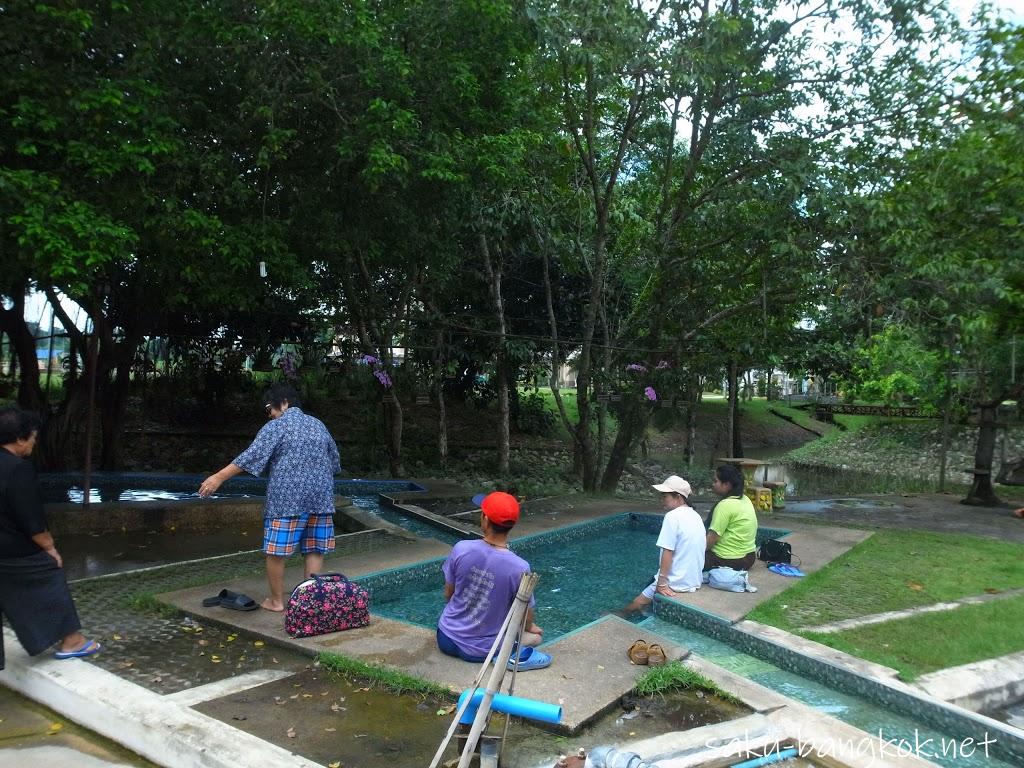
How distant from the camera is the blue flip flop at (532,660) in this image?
461 cm

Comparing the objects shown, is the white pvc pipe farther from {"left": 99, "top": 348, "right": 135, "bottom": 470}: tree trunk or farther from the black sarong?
{"left": 99, "top": 348, "right": 135, "bottom": 470}: tree trunk

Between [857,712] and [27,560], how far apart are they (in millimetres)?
4829

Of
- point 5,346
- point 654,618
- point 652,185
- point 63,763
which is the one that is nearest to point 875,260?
point 652,185

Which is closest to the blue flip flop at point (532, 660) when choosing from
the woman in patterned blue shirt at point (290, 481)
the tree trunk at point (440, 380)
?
the woman in patterned blue shirt at point (290, 481)

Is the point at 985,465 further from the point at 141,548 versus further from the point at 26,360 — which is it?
the point at 26,360

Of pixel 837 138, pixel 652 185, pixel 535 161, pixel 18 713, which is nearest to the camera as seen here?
pixel 18 713

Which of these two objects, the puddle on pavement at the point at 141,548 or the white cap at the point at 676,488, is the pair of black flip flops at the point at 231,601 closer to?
the puddle on pavement at the point at 141,548

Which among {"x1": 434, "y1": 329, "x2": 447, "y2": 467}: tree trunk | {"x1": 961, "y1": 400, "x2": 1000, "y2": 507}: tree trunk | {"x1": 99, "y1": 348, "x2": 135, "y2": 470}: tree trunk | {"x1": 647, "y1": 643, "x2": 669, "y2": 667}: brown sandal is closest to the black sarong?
{"x1": 647, "y1": 643, "x2": 669, "y2": 667}: brown sandal

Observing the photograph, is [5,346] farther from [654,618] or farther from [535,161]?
[654,618]

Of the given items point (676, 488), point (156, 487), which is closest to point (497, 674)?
point (676, 488)

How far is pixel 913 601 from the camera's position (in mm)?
6801

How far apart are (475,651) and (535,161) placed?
981 cm

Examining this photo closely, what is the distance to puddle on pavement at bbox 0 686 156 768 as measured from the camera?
144 inches

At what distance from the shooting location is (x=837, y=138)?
1157 cm
